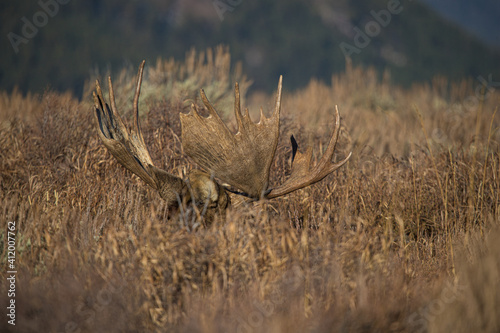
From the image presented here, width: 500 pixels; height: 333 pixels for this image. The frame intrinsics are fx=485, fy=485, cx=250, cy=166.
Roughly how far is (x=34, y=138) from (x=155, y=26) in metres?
51.3

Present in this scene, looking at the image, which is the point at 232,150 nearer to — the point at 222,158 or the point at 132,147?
the point at 222,158

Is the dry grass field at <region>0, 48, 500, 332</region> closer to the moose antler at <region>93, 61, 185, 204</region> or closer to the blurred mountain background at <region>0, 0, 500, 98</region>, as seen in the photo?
the moose antler at <region>93, 61, 185, 204</region>

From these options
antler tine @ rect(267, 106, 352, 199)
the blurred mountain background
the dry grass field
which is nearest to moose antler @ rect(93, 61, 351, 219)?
antler tine @ rect(267, 106, 352, 199)

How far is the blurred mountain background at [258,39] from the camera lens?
36.0 meters

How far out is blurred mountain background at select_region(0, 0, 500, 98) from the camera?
36.0m

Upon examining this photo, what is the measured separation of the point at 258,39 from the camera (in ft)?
179

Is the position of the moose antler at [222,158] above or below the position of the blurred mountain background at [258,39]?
below

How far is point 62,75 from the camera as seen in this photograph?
33.3 m

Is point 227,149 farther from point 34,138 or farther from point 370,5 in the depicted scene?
point 370,5

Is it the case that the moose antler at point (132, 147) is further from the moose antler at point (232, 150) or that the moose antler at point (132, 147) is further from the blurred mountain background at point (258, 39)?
the blurred mountain background at point (258, 39)

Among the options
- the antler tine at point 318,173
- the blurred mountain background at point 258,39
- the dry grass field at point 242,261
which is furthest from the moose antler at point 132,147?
the blurred mountain background at point 258,39

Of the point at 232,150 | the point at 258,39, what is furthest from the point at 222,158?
the point at 258,39

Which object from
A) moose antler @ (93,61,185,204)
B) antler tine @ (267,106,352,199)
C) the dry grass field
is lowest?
the dry grass field

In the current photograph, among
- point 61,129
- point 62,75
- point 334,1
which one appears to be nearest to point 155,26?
point 62,75
